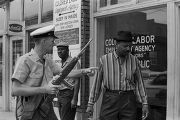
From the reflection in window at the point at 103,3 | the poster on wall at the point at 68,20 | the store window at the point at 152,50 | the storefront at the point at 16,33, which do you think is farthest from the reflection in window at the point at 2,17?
the store window at the point at 152,50

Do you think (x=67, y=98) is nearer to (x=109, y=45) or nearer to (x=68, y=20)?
(x=109, y=45)

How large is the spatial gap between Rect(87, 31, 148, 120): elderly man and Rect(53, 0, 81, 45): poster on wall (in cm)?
281

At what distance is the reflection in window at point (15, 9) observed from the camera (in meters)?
11.5

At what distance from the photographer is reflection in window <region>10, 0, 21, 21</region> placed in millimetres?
11463

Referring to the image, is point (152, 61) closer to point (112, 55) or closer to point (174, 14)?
point (174, 14)

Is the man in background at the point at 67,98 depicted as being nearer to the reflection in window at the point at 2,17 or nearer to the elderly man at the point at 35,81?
the elderly man at the point at 35,81

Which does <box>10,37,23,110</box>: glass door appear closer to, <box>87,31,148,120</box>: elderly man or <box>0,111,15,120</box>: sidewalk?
<box>0,111,15,120</box>: sidewalk

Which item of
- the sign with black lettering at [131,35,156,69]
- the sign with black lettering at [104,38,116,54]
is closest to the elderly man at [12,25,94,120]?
the sign with black lettering at [131,35,156,69]

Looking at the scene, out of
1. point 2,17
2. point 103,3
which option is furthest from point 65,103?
point 2,17

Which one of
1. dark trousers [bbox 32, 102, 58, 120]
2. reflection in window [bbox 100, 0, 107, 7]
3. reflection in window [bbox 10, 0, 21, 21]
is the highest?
reflection in window [bbox 10, 0, 21, 21]

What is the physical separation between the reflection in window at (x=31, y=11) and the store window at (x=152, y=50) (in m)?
3.85

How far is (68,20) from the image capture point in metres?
8.38

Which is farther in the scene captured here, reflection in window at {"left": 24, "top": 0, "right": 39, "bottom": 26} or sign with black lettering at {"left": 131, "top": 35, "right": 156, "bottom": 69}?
reflection in window at {"left": 24, "top": 0, "right": 39, "bottom": 26}

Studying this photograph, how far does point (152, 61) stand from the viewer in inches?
260
